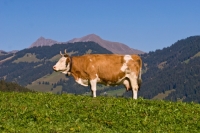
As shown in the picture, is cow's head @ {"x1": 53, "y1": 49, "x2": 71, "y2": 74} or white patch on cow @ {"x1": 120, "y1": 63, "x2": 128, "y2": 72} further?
cow's head @ {"x1": 53, "y1": 49, "x2": 71, "y2": 74}

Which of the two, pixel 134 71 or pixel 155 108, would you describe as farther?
pixel 134 71

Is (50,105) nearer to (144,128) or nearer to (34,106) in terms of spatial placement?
(34,106)

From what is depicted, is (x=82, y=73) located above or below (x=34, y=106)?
above

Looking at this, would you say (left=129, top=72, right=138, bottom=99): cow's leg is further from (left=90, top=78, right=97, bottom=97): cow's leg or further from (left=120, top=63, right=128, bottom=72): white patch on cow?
(left=90, top=78, right=97, bottom=97): cow's leg

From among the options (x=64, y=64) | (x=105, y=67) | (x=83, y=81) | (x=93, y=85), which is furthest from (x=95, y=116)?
(x=64, y=64)

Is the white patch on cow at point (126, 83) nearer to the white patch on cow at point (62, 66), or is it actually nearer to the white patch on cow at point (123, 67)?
the white patch on cow at point (123, 67)

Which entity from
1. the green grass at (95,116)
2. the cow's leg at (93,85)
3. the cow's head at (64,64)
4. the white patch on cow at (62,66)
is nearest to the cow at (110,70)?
the cow's leg at (93,85)

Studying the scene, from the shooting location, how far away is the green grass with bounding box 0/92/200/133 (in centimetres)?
1753

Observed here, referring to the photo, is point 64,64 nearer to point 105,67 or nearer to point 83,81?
point 83,81

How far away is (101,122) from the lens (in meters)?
19.2

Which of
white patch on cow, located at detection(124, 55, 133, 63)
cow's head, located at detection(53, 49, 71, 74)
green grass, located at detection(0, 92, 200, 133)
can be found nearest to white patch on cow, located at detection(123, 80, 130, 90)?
white patch on cow, located at detection(124, 55, 133, 63)

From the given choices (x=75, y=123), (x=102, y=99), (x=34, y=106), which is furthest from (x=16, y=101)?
(x=75, y=123)

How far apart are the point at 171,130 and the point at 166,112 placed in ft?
10.3

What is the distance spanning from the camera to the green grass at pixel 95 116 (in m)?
17.5
